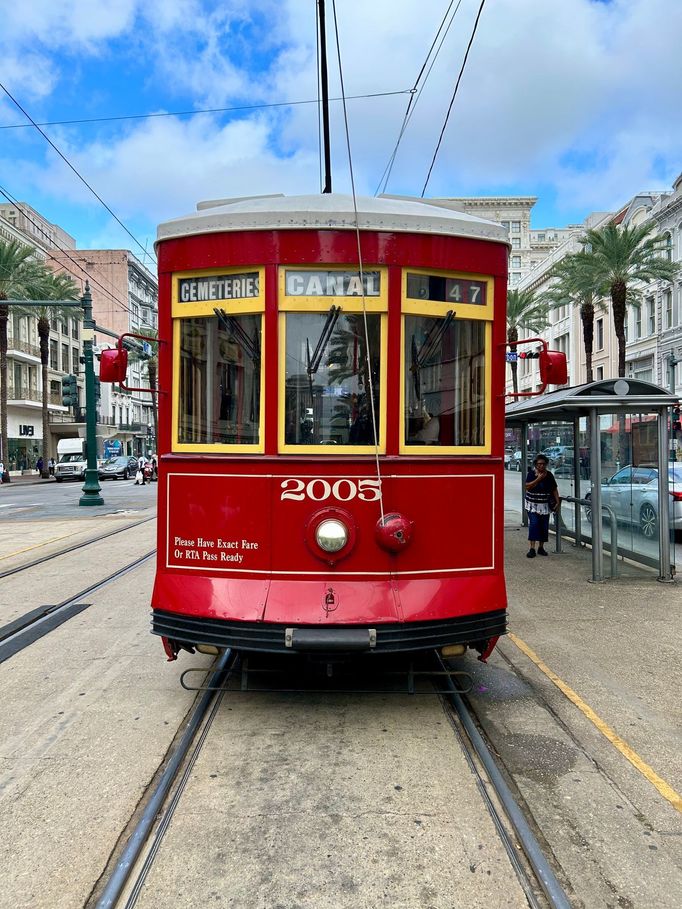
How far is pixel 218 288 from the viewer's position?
444 centimetres

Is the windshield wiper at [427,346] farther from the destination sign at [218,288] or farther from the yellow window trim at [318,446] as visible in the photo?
the destination sign at [218,288]

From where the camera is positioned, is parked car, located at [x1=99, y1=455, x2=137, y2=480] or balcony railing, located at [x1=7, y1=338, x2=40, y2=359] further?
balcony railing, located at [x1=7, y1=338, x2=40, y2=359]

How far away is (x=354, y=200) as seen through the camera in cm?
428

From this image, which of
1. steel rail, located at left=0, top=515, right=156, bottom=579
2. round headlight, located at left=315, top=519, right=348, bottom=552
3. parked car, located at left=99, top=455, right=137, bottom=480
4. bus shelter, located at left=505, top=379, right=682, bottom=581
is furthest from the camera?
parked car, located at left=99, top=455, right=137, bottom=480

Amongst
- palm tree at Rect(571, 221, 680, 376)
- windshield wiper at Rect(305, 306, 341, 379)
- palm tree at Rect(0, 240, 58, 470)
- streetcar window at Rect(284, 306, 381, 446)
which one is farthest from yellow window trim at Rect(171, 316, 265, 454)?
palm tree at Rect(0, 240, 58, 470)

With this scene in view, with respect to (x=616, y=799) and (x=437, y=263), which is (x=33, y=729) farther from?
(x=437, y=263)

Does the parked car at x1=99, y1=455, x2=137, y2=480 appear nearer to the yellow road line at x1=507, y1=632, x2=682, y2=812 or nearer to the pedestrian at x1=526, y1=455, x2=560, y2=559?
the pedestrian at x1=526, y1=455, x2=560, y2=559

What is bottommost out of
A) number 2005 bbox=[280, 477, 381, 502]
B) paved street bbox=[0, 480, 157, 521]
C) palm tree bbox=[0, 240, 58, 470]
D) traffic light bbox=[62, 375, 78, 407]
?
paved street bbox=[0, 480, 157, 521]

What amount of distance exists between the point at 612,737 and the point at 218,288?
12.0 feet

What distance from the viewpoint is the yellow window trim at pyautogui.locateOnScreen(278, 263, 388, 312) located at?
4266 mm

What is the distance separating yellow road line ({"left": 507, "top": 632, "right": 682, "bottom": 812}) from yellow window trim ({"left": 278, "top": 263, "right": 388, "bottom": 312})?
2927 mm

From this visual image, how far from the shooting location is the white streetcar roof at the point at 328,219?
169 inches

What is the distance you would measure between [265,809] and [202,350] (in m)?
2.67

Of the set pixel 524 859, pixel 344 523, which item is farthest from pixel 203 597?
pixel 524 859
